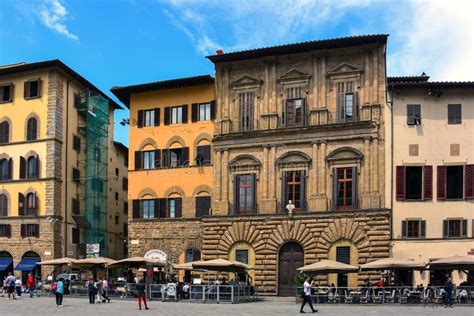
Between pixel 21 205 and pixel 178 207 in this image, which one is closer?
pixel 178 207

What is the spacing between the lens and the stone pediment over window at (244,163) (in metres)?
44.0

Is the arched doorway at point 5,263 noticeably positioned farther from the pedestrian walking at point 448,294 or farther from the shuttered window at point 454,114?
the shuttered window at point 454,114

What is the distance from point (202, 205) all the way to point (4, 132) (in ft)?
62.7

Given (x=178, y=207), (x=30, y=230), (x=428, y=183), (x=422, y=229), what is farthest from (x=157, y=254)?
(x=428, y=183)

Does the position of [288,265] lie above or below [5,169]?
below

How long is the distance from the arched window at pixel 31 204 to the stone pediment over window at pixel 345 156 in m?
23.8

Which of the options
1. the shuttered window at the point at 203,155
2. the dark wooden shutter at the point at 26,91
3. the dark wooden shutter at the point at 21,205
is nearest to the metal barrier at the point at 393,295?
the shuttered window at the point at 203,155

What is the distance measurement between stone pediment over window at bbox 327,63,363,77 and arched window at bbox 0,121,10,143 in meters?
27.0

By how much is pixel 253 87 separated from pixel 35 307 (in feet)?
69.1

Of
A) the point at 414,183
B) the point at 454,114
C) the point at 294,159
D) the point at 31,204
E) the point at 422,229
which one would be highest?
the point at 454,114

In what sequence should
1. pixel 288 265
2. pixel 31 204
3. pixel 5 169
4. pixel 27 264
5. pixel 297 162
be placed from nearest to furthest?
pixel 288 265, pixel 297 162, pixel 27 264, pixel 31 204, pixel 5 169

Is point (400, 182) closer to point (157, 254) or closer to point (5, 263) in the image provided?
point (157, 254)

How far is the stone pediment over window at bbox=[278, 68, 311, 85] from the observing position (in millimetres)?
43562

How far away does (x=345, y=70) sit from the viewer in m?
42.5
